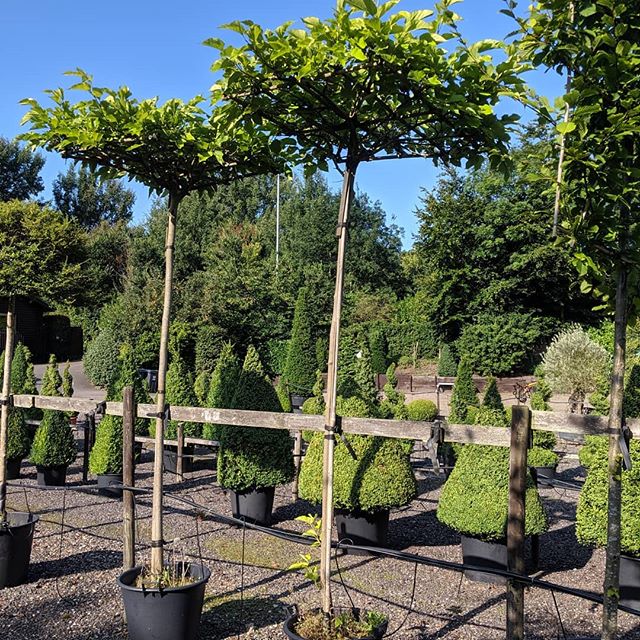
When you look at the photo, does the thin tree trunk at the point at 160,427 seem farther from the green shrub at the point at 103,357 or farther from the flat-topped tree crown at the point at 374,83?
the green shrub at the point at 103,357

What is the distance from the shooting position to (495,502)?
18.3 feet

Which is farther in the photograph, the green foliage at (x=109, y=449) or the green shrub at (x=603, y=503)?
the green foliage at (x=109, y=449)

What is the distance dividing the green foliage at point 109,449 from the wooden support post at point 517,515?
20.4ft

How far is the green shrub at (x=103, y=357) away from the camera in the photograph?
24938 millimetres

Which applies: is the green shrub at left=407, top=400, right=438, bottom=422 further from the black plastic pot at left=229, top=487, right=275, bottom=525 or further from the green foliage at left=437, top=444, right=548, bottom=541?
the green foliage at left=437, top=444, right=548, bottom=541

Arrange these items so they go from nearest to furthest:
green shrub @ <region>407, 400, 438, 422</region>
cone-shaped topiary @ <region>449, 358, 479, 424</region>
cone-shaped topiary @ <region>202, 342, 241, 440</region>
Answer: cone-shaped topiary @ <region>202, 342, 241, 440</region> < cone-shaped topiary @ <region>449, 358, 479, 424</region> < green shrub @ <region>407, 400, 438, 422</region>

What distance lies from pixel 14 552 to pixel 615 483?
14.4 feet

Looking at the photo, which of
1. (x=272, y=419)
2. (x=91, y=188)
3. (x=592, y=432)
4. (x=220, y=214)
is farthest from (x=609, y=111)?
(x=91, y=188)

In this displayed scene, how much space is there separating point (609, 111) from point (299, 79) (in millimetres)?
1281

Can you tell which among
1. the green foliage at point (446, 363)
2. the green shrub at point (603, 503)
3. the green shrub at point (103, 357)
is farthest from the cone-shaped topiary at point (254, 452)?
the green foliage at point (446, 363)

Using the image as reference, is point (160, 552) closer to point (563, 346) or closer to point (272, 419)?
point (272, 419)

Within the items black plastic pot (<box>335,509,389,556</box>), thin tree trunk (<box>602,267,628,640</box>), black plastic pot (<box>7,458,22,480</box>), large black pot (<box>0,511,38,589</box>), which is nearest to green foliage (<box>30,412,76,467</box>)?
black plastic pot (<box>7,458,22,480</box>)

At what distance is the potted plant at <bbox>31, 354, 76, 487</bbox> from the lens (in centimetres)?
870

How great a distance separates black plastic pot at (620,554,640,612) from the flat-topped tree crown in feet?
11.6
